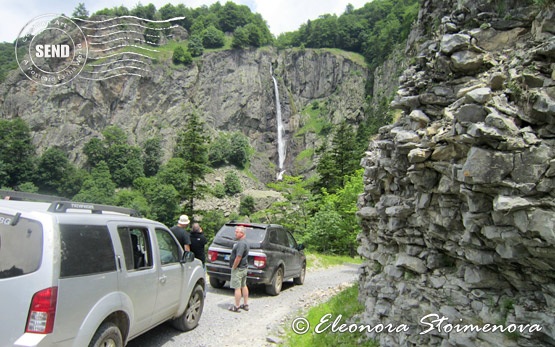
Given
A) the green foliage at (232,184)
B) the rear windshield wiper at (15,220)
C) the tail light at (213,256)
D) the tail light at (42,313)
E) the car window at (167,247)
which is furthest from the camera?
the green foliage at (232,184)

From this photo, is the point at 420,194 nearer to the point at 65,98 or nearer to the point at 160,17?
the point at 65,98

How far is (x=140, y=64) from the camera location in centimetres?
8731

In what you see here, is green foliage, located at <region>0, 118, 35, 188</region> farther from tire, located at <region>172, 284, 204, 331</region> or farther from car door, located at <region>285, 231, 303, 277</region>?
tire, located at <region>172, 284, 204, 331</region>

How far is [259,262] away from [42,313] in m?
6.50

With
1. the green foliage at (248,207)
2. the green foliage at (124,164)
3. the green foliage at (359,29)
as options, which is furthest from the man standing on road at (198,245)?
the green foliage at (359,29)

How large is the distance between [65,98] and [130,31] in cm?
2914

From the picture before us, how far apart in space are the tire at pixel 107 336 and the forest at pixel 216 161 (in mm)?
→ 19374

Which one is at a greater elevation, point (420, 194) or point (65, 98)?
point (65, 98)

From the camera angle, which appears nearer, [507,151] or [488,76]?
[507,151]

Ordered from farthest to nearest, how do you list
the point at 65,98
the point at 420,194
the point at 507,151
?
1. the point at 65,98
2. the point at 420,194
3. the point at 507,151

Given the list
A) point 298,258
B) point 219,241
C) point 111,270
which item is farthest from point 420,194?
point 298,258

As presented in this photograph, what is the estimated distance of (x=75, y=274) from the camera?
370cm

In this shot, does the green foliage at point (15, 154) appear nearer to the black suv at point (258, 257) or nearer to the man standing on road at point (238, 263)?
the black suv at point (258, 257)

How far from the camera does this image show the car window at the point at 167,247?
5859 mm
